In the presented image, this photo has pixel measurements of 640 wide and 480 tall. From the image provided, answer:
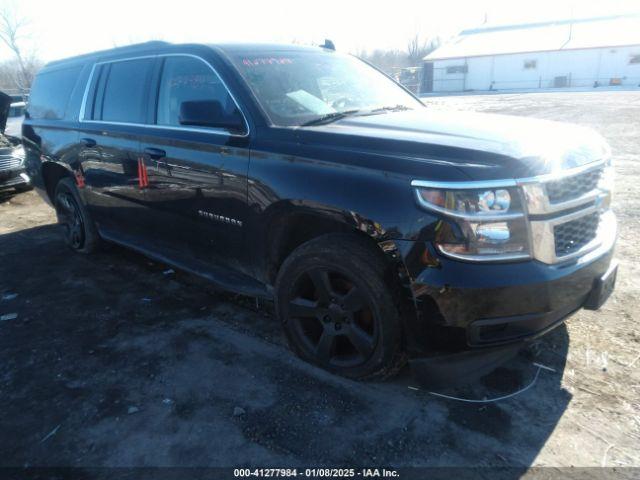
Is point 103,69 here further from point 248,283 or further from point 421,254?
point 421,254

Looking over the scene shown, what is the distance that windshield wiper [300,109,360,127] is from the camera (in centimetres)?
302

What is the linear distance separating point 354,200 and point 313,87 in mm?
1326

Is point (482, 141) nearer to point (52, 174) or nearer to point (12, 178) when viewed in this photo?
point (52, 174)

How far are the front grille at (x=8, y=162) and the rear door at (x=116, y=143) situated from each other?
4.68m

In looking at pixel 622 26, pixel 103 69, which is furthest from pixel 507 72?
pixel 103 69

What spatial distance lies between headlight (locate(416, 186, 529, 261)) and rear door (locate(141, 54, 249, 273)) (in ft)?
4.50

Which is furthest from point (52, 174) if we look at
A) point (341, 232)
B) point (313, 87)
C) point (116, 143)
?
point (341, 232)

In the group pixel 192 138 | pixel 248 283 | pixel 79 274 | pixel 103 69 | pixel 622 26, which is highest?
pixel 622 26

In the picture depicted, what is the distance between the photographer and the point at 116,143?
412cm

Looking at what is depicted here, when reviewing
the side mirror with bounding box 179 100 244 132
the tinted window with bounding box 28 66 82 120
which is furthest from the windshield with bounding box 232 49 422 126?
the tinted window with bounding box 28 66 82 120

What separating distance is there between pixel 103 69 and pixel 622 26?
50.3 metres

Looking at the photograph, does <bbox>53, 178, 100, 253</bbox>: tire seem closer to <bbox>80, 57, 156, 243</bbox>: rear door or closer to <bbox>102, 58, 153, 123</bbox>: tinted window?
<bbox>80, 57, 156, 243</bbox>: rear door

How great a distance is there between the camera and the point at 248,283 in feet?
10.8

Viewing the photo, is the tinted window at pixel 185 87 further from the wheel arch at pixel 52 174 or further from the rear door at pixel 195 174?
the wheel arch at pixel 52 174
